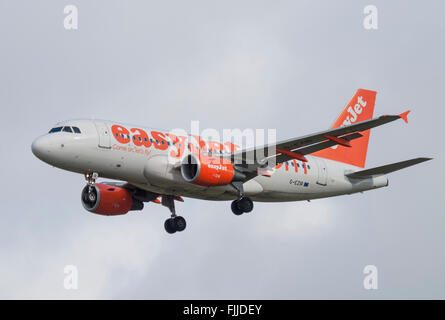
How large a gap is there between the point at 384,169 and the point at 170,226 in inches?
515

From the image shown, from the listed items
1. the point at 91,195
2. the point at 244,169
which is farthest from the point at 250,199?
the point at 91,195

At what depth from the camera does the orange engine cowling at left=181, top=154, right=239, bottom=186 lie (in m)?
47.5

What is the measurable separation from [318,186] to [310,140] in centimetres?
792

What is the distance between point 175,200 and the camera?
5450 cm

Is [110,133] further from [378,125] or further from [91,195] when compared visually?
[378,125]

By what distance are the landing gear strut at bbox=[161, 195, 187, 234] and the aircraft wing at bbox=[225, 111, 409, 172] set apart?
5.89m

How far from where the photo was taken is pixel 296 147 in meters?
48.8

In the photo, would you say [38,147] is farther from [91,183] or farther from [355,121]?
[355,121]

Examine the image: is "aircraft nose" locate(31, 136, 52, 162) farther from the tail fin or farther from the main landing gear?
the tail fin

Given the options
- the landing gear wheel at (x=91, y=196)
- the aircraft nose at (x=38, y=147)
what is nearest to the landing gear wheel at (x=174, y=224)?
the landing gear wheel at (x=91, y=196)

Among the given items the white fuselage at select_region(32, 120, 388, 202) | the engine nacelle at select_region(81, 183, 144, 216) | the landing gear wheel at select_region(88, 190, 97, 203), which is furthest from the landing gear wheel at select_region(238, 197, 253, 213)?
the landing gear wheel at select_region(88, 190, 97, 203)

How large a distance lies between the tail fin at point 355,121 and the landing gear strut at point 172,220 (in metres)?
9.75

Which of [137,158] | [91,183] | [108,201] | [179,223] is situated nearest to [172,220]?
[179,223]

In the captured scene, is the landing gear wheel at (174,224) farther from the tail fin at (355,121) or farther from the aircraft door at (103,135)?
the tail fin at (355,121)
